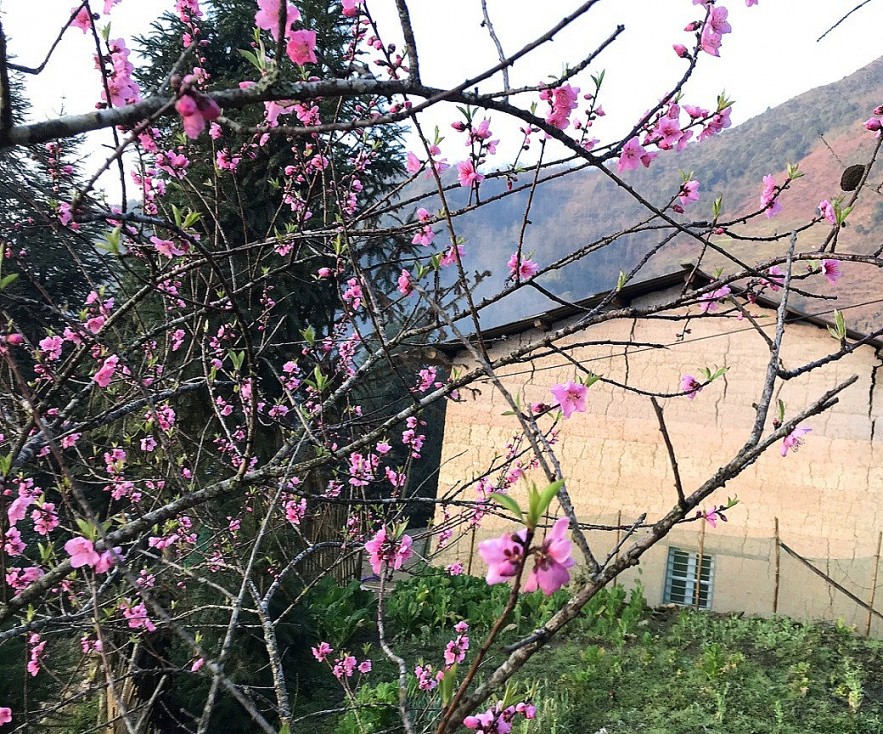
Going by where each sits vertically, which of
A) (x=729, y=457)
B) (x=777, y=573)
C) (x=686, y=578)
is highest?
(x=729, y=457)

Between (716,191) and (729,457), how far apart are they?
35.6 metres

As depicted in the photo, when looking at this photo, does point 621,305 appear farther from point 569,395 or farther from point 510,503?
point 510,503

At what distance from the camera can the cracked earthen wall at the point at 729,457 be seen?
22.5ft

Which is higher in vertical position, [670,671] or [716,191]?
[716,191]

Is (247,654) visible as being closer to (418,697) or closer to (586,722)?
(418,697)

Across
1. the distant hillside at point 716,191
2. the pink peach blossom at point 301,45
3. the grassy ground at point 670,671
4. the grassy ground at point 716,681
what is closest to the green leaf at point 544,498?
the pink peach blossom at point 301,45

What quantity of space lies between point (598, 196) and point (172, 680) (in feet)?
244

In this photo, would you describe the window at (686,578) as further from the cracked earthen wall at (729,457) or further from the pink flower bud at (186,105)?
the pink flower bud at (186,105)

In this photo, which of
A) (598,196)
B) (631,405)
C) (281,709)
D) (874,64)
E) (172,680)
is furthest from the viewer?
(598,196)

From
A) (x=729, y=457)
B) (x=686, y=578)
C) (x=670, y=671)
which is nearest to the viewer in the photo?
(x=670, y=671)

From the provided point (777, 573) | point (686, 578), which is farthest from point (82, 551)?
point (686, 578)

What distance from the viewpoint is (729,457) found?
24.4 feet

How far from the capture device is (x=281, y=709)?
1.32 m

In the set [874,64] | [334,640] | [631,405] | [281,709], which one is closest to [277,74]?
[281,709]
